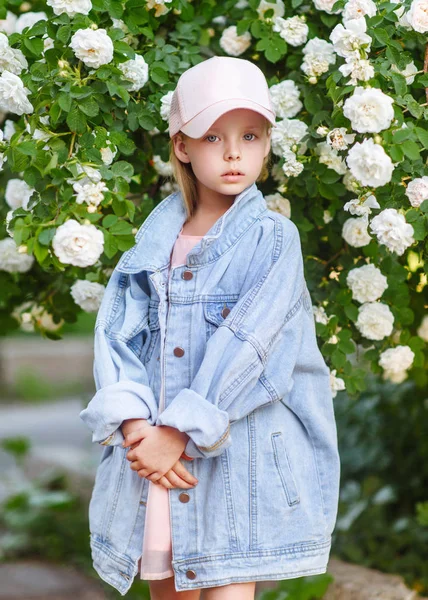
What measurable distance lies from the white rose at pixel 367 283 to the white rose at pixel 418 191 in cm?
38

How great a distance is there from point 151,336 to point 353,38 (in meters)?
0.85

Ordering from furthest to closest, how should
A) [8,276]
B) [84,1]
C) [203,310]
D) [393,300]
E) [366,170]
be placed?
1. [8,276]
2. [393,300]
3. [84,1]
4. [203,310]
5. [366,170]

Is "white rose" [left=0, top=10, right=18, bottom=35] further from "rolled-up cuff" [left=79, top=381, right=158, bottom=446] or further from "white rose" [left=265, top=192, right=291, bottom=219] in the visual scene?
"rolled-up cuff" [left=79, top=381, right=158, bottom=446]

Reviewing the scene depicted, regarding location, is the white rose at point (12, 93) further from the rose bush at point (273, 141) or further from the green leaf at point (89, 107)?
the green leaf at point (89, 107)

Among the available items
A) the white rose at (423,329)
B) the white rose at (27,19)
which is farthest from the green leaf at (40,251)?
the white rose at (423,329)

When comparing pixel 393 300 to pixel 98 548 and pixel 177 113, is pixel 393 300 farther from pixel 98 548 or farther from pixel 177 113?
pixel 98 548

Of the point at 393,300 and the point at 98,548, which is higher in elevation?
the point at 393,300

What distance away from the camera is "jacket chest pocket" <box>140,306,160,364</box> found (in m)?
2.20

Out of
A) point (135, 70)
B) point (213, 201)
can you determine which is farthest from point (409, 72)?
point (135, 70)

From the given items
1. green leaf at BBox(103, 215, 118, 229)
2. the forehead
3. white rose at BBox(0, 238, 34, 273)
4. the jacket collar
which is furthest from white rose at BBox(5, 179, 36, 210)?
the forehead

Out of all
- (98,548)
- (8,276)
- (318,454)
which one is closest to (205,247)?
(318,454)

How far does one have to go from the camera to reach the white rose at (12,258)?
2754mm

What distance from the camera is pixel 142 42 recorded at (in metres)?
2.57

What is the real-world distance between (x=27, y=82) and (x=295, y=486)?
1.16 m
